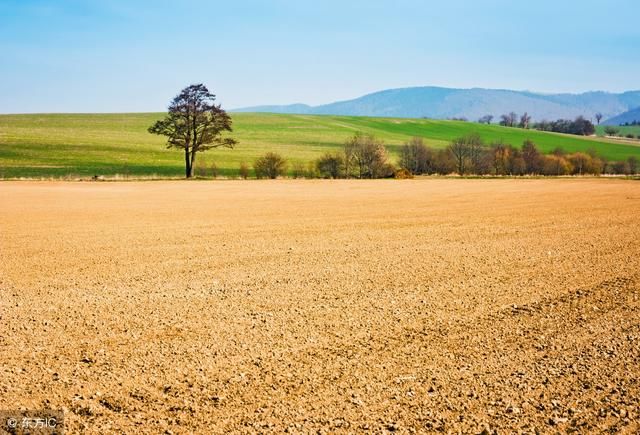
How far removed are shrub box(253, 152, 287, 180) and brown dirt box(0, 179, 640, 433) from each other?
4303 centimetres

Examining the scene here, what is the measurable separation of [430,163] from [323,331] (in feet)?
227

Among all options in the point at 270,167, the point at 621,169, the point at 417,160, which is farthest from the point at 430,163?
the point at 621,169

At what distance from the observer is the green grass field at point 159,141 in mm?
70125

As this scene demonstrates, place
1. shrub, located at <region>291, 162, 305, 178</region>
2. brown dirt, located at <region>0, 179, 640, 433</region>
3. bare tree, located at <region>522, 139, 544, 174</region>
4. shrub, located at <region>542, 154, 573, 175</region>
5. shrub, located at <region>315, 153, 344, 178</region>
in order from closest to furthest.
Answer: brown dirt, located at <region>0, 179, 640, 433</region> < shrub, located at <region>291, 162, 305, 178</region> < shrub, located at <region>315, 153, 344, 178</region> < bare tree, located at <region>522, 139, 544, 174</region> < shrub, located at <region>542, 154, 573, 175</region>

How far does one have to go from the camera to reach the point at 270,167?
6256 centimetres

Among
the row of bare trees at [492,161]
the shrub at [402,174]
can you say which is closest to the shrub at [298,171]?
the shrub at [402,174]

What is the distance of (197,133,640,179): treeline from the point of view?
66250mm

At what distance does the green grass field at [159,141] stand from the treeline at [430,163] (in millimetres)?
9909

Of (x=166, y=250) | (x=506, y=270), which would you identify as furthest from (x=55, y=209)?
(x=506, y=270)

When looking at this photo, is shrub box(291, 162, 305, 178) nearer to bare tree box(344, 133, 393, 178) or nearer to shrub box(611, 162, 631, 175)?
bare tree box(344, 133, 393, 178)

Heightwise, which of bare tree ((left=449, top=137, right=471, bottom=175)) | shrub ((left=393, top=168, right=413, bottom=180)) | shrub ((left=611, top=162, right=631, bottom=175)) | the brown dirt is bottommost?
the brown dirt

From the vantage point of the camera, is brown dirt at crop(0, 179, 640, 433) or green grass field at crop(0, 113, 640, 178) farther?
green grass field at crop(0, 113, 640, 178)

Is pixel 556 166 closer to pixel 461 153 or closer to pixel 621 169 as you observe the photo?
pixel 621 169

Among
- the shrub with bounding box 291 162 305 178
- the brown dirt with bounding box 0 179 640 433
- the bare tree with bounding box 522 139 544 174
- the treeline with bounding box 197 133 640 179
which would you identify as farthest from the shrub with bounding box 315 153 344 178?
the brown dirt with bounding box 0 179 640 433
